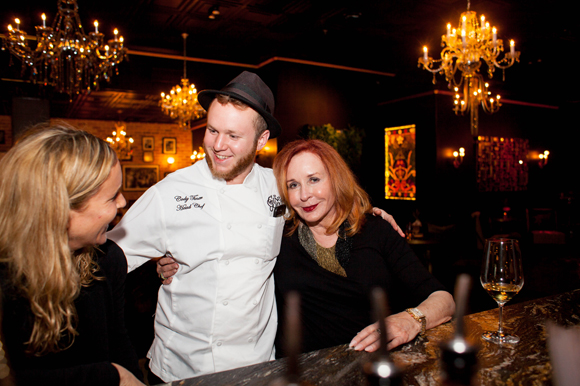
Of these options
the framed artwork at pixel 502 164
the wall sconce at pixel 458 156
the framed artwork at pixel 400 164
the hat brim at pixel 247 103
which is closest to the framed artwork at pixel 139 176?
the framed artwork at pixel 400 164

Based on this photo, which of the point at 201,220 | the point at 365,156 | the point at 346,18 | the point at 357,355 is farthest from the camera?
the point at 365,156

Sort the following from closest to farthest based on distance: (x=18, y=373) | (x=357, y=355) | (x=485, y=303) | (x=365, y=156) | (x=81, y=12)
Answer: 1. (x=18, y=373)
2. (x=357, y=355)
3. (x=485, y=303)
4. (x=81, y=12)
5. (x=365, y=156)

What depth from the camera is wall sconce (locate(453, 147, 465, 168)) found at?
31.1ft

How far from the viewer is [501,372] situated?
98cm

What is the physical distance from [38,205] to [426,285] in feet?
4.58

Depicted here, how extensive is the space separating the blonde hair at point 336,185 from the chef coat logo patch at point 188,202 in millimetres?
407

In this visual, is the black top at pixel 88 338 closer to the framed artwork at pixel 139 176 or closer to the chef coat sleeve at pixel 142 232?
the chef coat sleeve at pixel 142 232

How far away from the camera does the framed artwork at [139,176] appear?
13277 millimetres

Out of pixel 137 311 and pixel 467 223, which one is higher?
pixel 467 223

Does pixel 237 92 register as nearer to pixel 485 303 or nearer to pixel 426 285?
pixel 426 285

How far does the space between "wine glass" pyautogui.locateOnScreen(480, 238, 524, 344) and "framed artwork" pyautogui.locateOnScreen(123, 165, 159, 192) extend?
1304cm

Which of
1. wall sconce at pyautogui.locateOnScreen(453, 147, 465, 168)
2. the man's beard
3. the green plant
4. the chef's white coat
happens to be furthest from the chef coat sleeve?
wall sconce at pyautogui.locateOnScreen(453, 147, 465, 168)

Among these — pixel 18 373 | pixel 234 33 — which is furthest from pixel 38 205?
pixel 234 33

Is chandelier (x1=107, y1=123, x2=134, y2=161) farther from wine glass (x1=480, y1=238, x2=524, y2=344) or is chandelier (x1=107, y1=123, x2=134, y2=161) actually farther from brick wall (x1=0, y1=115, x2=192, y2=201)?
wine glass (x1=480, y1=238, x2=524, y2=344)
